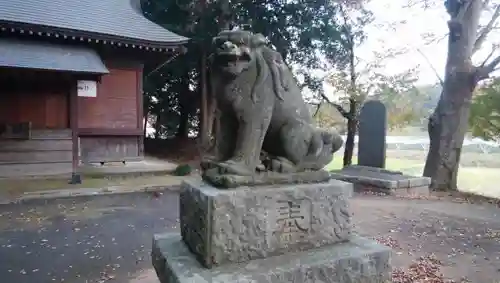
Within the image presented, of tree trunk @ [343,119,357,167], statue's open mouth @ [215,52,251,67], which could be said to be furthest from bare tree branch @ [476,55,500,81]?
statue's open mouth @ [215,52,251,67]

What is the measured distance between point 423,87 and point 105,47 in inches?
418

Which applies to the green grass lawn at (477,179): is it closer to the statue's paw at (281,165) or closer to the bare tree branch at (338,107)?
the bare tree branch at (338,107)

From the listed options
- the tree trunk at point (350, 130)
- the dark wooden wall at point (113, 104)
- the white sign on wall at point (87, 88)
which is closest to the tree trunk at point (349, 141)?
the tree trunk at point (350, 130)

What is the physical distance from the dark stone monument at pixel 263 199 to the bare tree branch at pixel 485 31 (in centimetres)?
828

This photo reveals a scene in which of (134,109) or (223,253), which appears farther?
(134,109)

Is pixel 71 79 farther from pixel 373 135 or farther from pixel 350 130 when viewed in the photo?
pixel 350 130

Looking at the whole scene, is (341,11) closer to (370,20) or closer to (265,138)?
(370,20)

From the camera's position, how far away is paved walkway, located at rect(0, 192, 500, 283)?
11.4ft

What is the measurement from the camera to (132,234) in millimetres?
4719

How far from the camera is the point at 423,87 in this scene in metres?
13.2

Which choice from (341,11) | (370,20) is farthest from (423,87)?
(341,11)

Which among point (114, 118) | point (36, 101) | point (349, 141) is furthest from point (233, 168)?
point (349, 141)

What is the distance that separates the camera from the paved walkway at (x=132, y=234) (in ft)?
11.4

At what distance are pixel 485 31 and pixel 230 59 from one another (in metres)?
8.99
